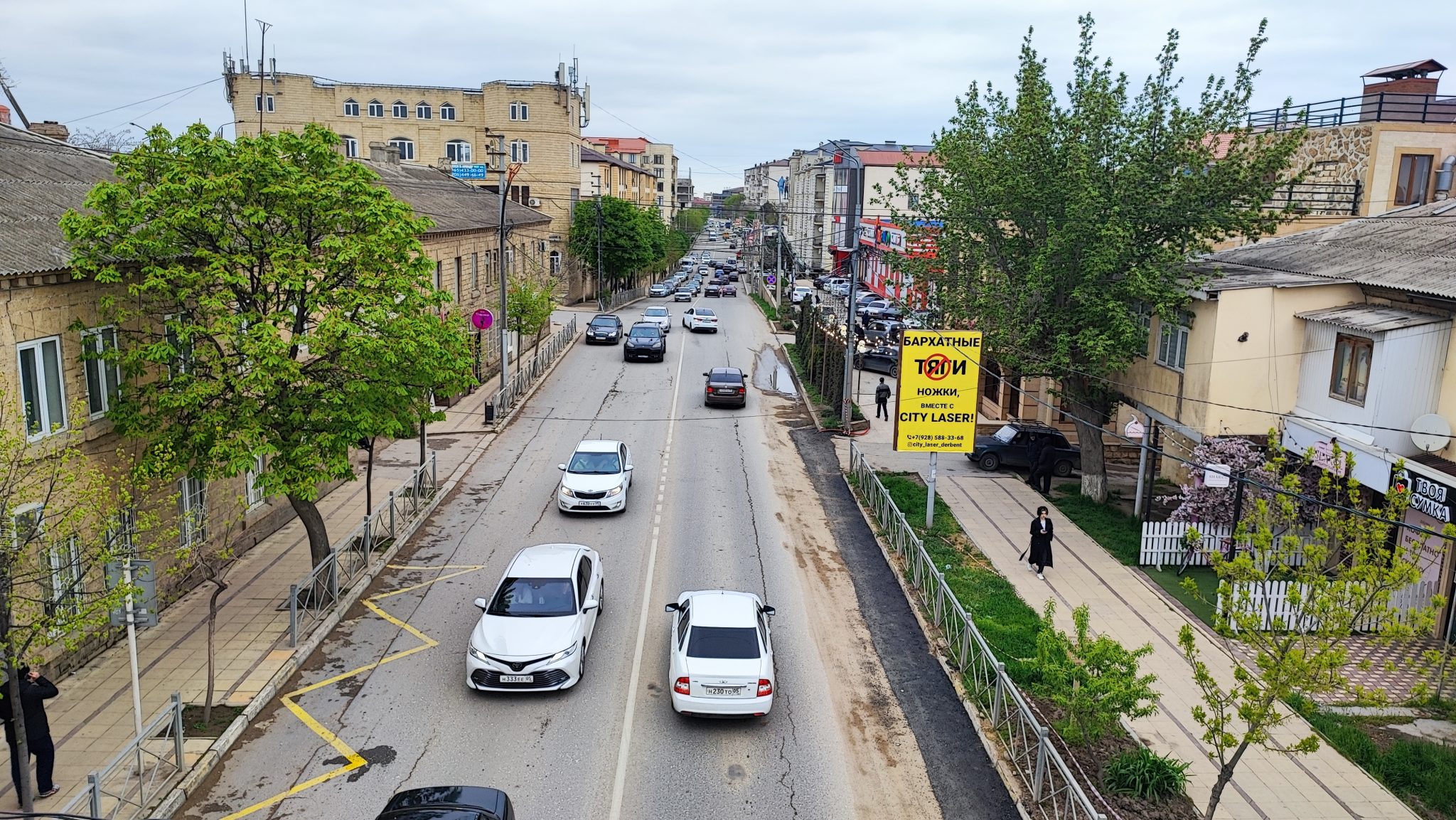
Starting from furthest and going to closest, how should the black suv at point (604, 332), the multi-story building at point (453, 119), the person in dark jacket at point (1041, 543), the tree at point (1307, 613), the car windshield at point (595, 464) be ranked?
the multi-story building at point (453, 119) < the black suv at point (604, 332) < the car windshield at point (595, 464) < the person in dark jacket at point (1041, 543) < the tree at point (1307, 613)

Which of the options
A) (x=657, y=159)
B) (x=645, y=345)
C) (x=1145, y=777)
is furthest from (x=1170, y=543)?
(x=657, y=159)

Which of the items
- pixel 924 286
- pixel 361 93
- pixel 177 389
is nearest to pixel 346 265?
pixel 177 389

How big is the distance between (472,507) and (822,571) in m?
9.00

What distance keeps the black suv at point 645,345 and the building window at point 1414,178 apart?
28136mm

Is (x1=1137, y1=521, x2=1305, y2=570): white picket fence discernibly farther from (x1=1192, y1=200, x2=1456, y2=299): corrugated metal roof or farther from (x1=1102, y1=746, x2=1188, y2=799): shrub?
(x1=1102, y1=746, x2=1188, y2=799): shrub

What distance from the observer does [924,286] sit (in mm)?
26703

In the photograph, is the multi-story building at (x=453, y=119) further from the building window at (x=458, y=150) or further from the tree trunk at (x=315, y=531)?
the tree trunk at (x=315, y=531)

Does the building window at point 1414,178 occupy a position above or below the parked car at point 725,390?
above

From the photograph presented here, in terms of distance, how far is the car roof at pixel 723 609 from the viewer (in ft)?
46.6

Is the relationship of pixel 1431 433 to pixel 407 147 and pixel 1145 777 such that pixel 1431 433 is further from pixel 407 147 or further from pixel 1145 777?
pixel 407 147

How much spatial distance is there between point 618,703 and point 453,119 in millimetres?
71004

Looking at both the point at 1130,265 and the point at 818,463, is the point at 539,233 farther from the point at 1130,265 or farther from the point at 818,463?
the point at 1130,265

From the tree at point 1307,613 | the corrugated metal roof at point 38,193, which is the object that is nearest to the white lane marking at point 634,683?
the tree at point 1307,613

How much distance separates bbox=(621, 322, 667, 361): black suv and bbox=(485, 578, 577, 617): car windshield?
29.3m
